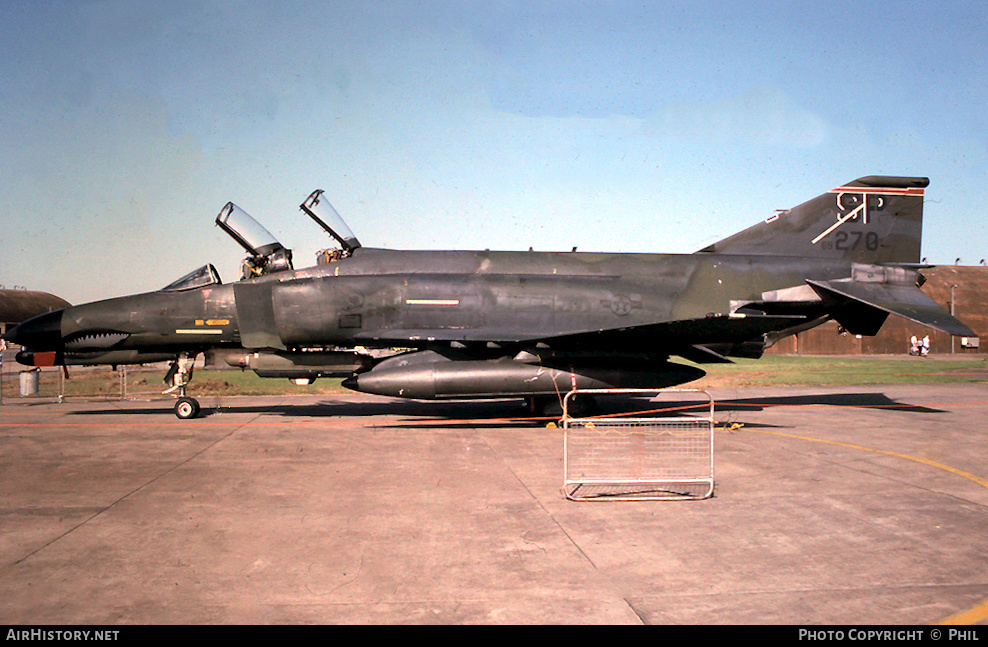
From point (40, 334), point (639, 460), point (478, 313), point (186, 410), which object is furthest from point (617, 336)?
point (40, 334)

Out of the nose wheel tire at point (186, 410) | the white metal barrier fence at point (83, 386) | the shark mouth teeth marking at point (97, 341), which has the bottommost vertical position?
the white metal barrier fence at point (83, 386)

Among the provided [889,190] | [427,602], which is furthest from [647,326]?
[427,602]

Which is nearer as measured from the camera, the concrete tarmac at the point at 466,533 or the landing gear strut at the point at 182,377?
the concrete tarmac at the point at 466,533

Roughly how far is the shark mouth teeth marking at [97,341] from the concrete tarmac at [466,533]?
224 centimetres

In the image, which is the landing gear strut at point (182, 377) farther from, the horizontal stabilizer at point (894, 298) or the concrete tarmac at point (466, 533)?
the horizontal stabilizer at point (894, 298)

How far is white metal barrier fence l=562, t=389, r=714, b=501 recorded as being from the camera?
671 cm

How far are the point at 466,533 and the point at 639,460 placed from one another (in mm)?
3380

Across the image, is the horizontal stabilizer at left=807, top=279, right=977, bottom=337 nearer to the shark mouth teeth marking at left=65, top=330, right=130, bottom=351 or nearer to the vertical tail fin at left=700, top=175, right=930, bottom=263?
the vertical tail fin at left=700, top=175, right=930, bottom=263

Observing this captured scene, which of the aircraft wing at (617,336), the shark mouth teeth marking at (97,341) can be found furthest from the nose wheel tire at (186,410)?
the aircraft wing at (617,336)

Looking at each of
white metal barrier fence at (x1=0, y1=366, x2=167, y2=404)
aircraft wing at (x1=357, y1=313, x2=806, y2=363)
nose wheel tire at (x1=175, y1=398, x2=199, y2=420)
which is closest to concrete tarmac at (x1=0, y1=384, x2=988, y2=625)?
aircraft wing at (x1=357, y1=313, x2=806, y2=363)

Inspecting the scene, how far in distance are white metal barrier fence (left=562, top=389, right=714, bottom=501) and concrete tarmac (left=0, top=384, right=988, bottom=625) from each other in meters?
0.28

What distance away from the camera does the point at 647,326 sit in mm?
11055

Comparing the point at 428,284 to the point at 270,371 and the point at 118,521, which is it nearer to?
the point at 270,371

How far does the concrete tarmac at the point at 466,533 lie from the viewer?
3.96 m
